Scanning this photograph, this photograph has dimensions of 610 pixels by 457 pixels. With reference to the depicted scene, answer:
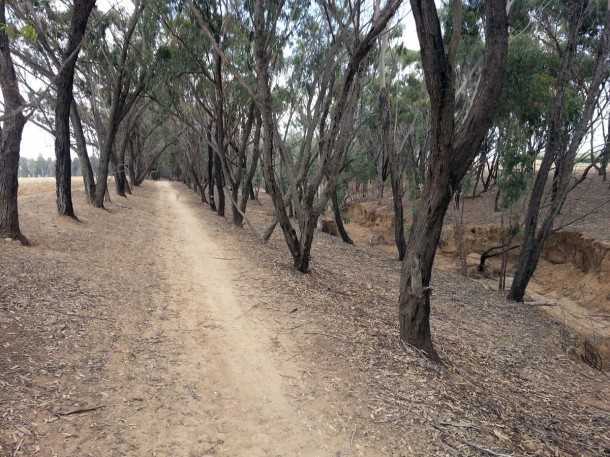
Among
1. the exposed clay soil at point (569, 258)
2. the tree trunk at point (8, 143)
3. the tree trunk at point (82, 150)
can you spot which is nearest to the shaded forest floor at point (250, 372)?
the tree trunk at point (8, 143)

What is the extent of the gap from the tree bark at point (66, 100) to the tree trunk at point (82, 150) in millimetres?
3726

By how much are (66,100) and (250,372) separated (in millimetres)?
9889

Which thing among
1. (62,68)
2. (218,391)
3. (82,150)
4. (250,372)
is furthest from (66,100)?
(218,391)

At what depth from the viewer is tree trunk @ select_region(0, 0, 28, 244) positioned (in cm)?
789

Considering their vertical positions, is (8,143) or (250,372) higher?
(8,143)

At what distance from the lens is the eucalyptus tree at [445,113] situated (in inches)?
174

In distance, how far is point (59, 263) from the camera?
23.9ft

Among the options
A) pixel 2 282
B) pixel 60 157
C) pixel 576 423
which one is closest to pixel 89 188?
pixel 60 157

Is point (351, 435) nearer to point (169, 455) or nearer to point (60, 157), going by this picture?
point (169, 455)

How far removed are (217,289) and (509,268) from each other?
15.2 m

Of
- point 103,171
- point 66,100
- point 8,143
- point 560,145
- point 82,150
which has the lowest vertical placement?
point 103,171

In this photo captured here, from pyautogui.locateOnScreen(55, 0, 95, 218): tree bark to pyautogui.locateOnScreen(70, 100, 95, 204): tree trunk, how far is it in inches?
147

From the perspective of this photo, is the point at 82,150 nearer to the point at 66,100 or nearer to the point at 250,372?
the point at 66,100

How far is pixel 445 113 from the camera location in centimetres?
460
